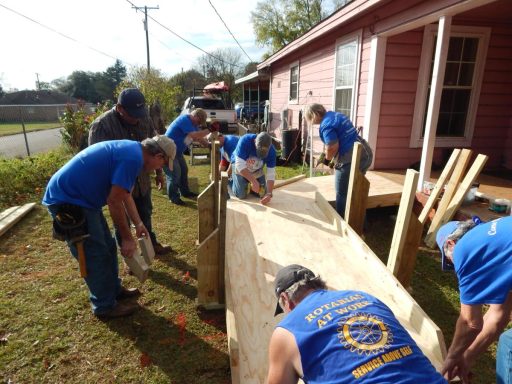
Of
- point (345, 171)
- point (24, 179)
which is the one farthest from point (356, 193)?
point (24, 179)

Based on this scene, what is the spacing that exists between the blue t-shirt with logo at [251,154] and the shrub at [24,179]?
4.34 m

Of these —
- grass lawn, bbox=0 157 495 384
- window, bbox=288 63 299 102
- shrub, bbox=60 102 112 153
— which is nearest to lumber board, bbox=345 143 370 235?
grass lawn, bbox=0 157 495 384

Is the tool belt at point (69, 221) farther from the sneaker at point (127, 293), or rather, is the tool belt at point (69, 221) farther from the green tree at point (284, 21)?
the green tree at point (284, 21)

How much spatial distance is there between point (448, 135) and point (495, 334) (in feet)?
18.0

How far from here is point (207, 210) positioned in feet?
10.6

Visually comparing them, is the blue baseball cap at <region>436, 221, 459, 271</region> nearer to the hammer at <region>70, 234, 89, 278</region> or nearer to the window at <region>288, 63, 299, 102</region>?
the hammer at <region>70, 234, 89, 278</region>

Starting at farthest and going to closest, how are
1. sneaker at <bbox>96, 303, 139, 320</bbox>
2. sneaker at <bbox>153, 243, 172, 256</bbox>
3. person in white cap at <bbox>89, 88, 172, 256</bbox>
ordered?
sneaker at <bbox>153, 243, 172, 256</bbox>, person in white cap at <bbox>89, 88, 172, 256</bbox>, sneaker at <bbox>96, 303, 139, 320</bbox>

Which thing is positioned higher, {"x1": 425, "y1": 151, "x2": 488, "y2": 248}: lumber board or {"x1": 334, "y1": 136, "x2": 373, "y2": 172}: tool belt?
{"x1": 334, "y1": 136, "x2": 373, "y2": 172}: tool belt

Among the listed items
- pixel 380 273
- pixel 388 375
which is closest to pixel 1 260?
pixel 380 273

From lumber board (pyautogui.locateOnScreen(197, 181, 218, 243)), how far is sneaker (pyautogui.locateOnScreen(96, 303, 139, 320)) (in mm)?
892

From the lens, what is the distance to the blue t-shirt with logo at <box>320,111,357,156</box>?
3818 mm

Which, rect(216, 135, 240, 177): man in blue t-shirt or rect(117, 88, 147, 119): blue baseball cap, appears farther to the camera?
rect(216, 135, 240, 177): man in blue t-shirt

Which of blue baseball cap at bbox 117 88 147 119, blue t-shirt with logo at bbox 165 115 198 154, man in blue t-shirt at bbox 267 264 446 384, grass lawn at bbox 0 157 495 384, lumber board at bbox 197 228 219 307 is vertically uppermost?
blue baseball cap at bbox 117 88 147 119

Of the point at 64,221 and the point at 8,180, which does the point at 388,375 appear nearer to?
the point at 64,221
